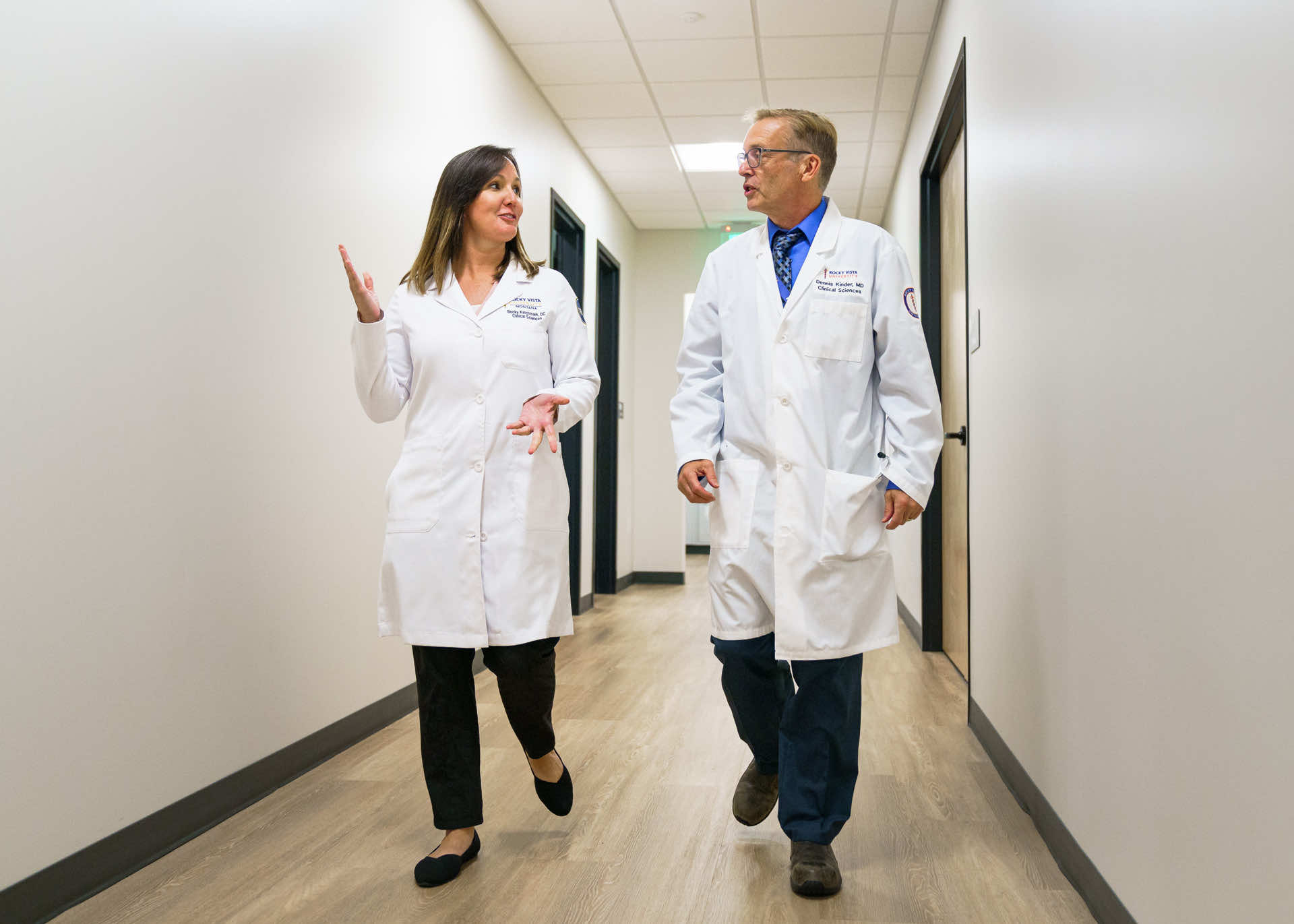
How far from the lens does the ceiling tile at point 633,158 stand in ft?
19.3

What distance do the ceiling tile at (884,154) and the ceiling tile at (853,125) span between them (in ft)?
0.47

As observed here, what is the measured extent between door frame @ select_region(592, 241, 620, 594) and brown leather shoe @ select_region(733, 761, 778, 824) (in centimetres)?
450

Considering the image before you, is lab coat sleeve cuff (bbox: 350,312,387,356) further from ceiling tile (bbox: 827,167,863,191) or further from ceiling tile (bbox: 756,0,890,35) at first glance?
ceiling tile (bbox: 827,167,863,191)

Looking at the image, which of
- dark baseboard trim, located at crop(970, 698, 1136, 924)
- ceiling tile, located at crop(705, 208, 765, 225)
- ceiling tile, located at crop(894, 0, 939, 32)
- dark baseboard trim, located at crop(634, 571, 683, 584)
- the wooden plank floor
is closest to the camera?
dark baseboard trim, located at crop(970, 698, 1136, 924)

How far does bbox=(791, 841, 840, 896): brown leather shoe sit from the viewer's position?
5.90ft

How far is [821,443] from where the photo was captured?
1.88m

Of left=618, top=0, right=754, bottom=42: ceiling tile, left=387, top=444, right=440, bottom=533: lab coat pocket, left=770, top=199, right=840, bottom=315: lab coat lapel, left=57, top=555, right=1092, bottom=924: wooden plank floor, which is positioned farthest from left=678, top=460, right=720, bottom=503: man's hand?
left=618, top=0, right=754, bottom=42: ceiling tile

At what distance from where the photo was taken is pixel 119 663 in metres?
1.90

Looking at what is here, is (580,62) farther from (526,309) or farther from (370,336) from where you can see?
(370,336)

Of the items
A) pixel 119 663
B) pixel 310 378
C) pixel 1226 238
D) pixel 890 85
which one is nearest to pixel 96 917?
pixel 119 663

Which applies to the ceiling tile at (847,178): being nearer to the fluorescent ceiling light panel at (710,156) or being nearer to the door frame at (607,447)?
the fluorescent ceiling light panel at (710,156)

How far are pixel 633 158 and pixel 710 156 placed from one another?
46 centimetres

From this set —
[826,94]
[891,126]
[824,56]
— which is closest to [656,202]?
[891,126]

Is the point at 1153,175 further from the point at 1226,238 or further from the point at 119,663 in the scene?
the point at 119,663
